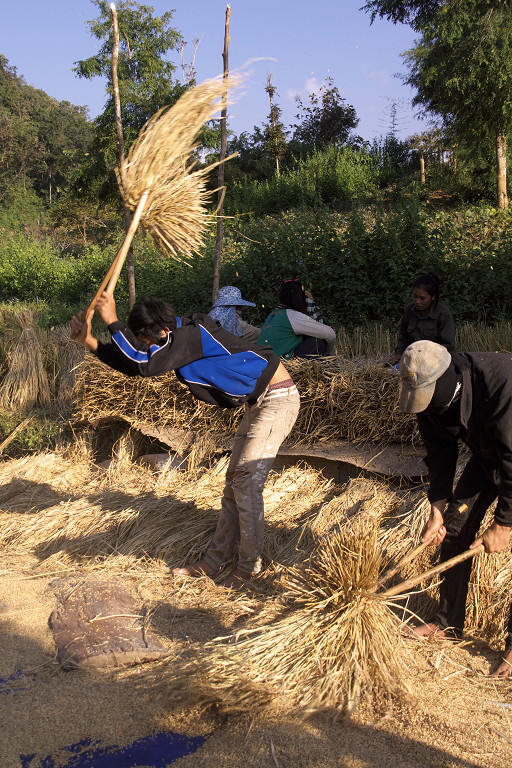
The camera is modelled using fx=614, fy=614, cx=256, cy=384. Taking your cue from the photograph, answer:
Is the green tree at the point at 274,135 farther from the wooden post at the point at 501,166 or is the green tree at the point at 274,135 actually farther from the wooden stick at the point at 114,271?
the wooden stick at the point at 114,271

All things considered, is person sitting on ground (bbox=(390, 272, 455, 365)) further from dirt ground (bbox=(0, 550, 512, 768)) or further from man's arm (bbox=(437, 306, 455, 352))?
dirt ground (bbox=(0, 550, 512, 768))

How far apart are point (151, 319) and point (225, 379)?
1.61ft

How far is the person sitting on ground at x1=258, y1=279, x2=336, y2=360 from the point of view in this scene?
5156mm

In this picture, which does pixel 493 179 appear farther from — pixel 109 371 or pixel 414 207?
pixel 109 371

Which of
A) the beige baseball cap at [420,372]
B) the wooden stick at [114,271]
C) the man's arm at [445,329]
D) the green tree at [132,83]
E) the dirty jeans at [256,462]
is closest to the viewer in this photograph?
the beige baseball cap at [420,372]

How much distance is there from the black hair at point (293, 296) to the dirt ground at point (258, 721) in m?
2.96

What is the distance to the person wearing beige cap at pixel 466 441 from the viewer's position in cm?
241

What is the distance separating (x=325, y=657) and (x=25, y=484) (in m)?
3.83

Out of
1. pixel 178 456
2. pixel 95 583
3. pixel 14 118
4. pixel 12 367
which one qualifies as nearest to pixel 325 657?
pixel 95 583

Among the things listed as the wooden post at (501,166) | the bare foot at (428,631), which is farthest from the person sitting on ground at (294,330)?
the wooden post at (501,166)

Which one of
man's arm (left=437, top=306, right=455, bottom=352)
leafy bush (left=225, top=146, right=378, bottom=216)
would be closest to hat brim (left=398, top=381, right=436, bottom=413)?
man's arm (left=437, top=306, right=455, bottom=352)

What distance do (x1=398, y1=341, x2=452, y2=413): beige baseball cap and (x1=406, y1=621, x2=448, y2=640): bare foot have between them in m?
1.22

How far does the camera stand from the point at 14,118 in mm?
37188

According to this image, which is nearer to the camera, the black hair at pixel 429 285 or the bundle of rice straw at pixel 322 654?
the bundle of rice straw at pixel 322 654
